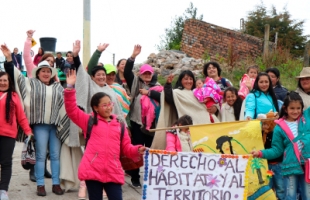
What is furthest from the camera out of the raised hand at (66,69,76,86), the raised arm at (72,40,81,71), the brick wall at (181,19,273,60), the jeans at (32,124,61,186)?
the brick wall at (181,19,273,60)

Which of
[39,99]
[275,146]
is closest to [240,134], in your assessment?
[275,146]

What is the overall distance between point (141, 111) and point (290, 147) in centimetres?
256

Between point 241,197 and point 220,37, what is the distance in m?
18.3

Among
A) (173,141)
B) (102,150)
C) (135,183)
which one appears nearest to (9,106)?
(102,150)

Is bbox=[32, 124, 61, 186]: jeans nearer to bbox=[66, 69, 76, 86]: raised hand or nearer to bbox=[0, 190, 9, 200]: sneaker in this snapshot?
bbox=[0, 190, 9, 200]: sneaker

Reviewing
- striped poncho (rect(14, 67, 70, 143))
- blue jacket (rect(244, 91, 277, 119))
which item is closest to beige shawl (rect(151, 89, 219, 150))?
blue jacket (rect(244, 91, 277, 119))

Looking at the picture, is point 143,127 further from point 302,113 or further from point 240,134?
point 302,113

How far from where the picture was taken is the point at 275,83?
7.57 metres

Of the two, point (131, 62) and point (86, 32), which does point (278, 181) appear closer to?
point (131, 62)

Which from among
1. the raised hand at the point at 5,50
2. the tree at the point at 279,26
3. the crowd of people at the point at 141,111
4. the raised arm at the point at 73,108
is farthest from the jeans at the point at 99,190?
the tree at the point at 279,26

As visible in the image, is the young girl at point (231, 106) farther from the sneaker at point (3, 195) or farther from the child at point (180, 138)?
the sneaker at point (3, 195)

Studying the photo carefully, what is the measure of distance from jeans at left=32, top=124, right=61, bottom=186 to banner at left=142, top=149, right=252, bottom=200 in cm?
218

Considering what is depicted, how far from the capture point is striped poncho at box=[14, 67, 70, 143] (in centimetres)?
684

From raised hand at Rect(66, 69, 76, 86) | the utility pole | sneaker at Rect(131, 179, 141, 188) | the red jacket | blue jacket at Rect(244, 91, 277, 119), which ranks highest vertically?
the utility pole
